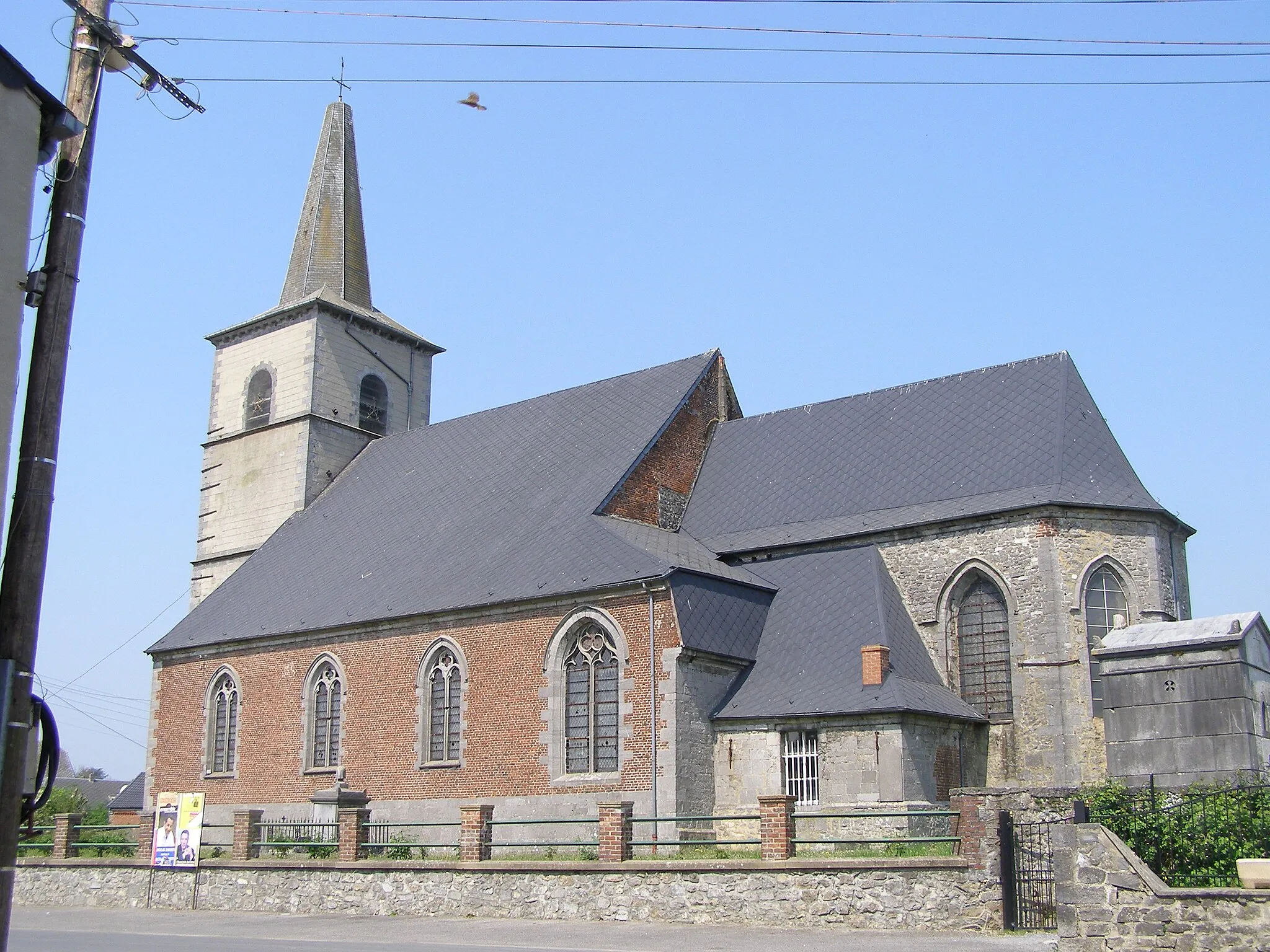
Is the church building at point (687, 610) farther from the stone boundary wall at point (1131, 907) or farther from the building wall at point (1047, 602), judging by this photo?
the stone boundary wall at point (1131, 907)

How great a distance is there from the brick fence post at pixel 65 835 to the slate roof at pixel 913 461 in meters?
14.0

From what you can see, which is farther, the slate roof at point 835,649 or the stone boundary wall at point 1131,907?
the slate roof at point 835,649

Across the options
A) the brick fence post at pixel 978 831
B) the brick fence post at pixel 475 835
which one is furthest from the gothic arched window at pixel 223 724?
the brick fence post at pixel 978 831

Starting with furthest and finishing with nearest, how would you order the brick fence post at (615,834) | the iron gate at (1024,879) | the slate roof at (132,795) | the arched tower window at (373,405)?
the slate roof at (132,795) < the arched tower window at (373,405) < the brick fence post at (615,834) < the iron gate at (1024,879)

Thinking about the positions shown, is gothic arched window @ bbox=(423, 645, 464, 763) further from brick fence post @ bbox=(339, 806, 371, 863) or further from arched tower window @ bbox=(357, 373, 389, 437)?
arched tower window @ bbox=(357, 373, 389, 437)

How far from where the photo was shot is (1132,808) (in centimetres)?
1620

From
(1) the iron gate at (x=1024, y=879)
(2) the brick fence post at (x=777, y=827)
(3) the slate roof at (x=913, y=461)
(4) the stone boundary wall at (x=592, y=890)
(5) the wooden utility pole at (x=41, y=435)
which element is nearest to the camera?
(5) the wooden utility pole at (x=41, y=435)

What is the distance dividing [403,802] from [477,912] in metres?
7.53

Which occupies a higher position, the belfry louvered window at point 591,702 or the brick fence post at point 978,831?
the belfry louvered window at point 591,702

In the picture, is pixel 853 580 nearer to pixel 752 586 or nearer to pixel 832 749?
pixel 752 586

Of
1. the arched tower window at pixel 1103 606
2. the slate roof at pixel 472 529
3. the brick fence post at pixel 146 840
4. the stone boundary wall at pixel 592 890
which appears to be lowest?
the stone boundary wall at pixel 592 890

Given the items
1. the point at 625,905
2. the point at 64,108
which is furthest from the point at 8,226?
the point at 625,905

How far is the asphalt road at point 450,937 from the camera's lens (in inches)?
601

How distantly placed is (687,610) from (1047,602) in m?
6.49
